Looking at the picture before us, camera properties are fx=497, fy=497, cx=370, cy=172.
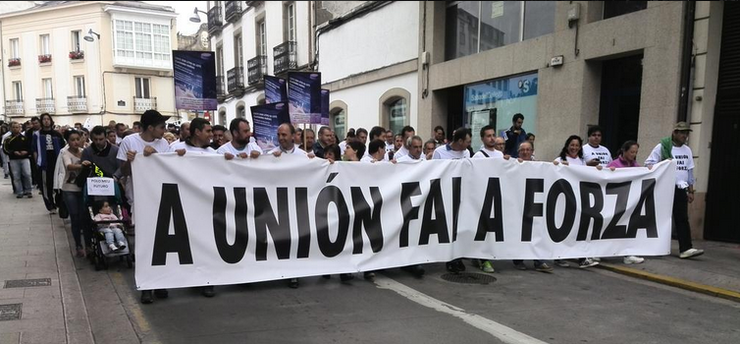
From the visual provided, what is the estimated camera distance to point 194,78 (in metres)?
8.01

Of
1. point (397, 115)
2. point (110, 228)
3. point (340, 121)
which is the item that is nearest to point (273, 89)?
point (110, 228)

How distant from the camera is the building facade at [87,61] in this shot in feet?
129

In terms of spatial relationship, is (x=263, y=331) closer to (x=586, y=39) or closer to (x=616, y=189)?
(x=616, y=189)

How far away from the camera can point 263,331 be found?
4137 millimetres

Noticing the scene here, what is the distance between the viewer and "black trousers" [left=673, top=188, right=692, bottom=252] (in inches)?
277

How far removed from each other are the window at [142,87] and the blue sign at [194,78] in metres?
37.0

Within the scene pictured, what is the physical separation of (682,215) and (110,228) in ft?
25.0

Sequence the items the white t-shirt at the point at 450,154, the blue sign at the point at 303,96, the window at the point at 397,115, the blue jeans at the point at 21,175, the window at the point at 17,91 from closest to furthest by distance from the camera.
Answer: the white t-shirt at the point at 450,154 < the blue sign at the point at 303,96 < the blue jeans at the point at 21,175 < the window at the point at 397,115 < the window at the point at 17,91

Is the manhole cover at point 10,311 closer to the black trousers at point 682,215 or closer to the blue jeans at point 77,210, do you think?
the blue jeans at point 77,210

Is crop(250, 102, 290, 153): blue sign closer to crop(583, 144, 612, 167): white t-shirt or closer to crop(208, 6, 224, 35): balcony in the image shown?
crop(583, 144, 612, 167): white t-shirt

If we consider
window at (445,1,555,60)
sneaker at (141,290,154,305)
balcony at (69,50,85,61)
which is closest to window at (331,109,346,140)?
window at (445,1,555,60)

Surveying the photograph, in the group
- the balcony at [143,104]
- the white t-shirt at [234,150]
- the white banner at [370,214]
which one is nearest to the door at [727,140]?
the white banner at [370,214]

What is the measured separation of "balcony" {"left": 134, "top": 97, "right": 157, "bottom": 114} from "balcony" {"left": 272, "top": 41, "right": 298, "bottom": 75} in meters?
23.4

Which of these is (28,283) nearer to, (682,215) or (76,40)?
(682,215)
